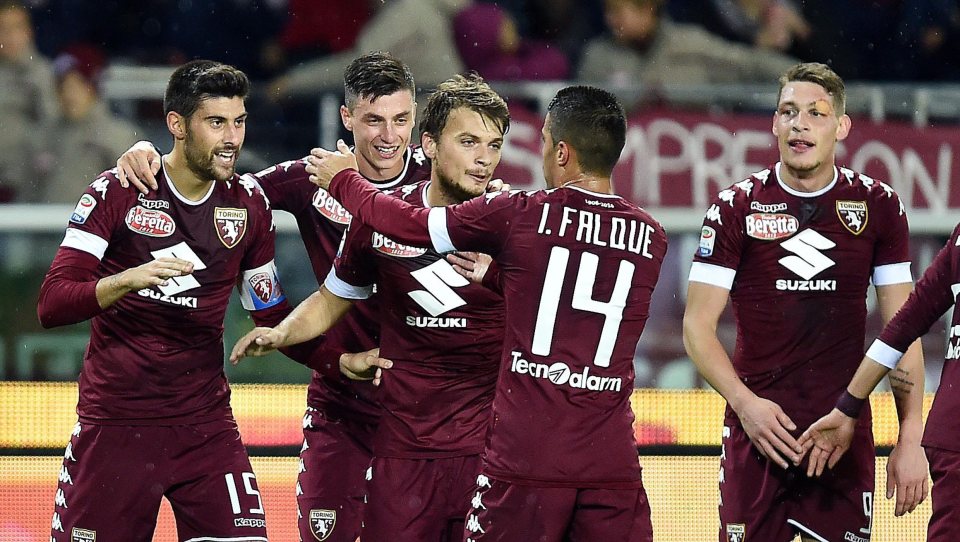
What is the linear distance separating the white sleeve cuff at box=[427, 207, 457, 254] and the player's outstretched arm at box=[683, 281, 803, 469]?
117cm

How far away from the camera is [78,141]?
9.31 meters

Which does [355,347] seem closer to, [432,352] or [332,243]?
[332,243]

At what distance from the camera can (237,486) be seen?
465 cm

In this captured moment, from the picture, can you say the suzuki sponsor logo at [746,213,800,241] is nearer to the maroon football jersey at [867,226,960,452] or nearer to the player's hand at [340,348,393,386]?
the maroon football jersey at [867,226,960,452]

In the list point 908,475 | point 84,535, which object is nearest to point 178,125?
point 84,535

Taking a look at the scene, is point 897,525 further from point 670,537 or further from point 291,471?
point 291,471

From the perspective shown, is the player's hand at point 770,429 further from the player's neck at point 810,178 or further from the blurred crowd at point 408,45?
the blurred crowd at point 408,45

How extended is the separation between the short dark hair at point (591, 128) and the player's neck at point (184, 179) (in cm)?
142

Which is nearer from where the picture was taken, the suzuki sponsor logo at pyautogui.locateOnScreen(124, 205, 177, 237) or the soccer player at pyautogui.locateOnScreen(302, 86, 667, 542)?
the soccer player at pyautogui.locateOnScreen(302, 86, 667, 542)

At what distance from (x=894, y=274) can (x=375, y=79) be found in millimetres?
2025

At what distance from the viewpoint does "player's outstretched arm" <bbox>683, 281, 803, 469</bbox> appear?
182 inches

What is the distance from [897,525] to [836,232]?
2494mm

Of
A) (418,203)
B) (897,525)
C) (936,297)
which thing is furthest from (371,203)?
(897,525)

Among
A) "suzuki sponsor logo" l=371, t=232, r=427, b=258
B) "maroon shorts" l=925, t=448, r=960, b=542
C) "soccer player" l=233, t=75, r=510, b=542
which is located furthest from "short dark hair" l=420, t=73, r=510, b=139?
"maroon shorts" l=925, t=448, r=960, b=542
